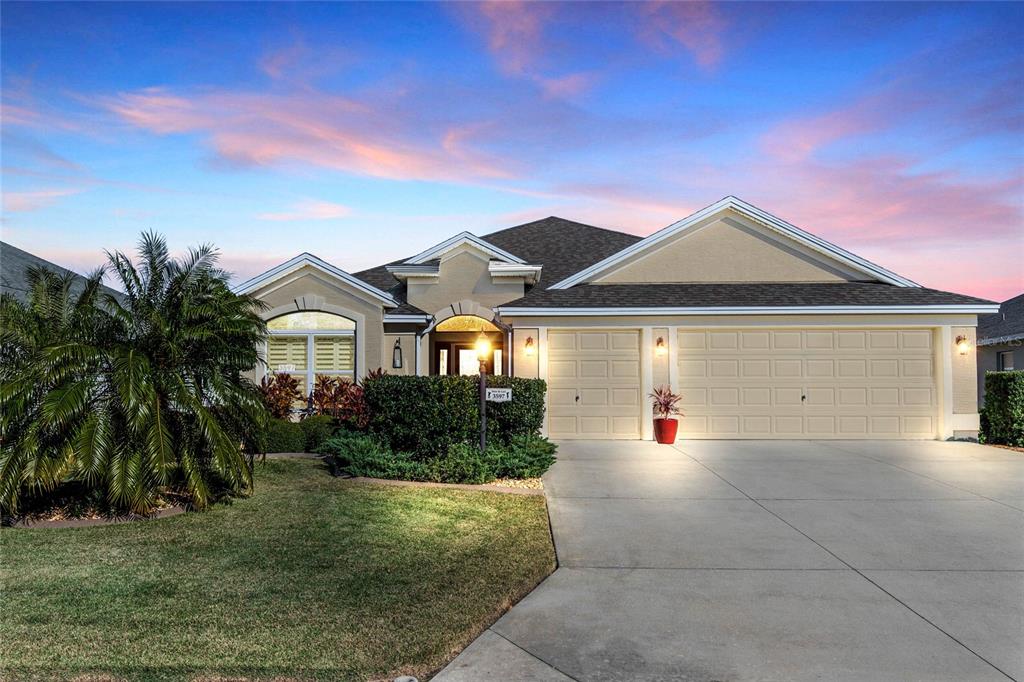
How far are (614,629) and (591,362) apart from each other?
418 inches

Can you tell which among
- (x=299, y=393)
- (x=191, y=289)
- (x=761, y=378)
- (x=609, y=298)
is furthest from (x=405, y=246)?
(x=191, y=289)

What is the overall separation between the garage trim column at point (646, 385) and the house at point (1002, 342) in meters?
14.2

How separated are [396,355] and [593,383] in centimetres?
519

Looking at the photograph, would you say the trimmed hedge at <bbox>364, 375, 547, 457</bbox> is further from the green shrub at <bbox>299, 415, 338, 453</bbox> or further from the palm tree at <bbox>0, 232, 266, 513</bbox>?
the palm tree at <bbox>0, 232, 266, 513</bbox>

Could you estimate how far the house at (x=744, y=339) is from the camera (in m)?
14.3

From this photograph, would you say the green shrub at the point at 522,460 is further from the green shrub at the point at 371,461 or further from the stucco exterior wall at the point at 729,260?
the stucco exterior wall at the point at 729,260

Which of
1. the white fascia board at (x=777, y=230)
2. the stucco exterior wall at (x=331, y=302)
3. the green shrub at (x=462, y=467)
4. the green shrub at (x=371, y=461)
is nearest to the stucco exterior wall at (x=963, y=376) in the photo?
the white fascia board at (x=777, y=230)

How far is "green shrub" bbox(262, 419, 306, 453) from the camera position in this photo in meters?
12.0

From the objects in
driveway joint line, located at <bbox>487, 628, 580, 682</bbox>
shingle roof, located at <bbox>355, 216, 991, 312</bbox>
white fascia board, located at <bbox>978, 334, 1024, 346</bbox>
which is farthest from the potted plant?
white fascia board, located at <bbox>978, 334, 1024, 346</bbox>

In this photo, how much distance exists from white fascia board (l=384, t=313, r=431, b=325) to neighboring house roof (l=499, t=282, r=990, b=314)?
2.64 meters

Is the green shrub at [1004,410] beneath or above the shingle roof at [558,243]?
beneath

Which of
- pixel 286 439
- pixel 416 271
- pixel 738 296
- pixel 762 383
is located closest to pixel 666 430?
pixel 762 383

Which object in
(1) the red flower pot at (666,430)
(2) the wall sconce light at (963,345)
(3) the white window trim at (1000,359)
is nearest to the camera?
(1) the red flower pot at (666,430)

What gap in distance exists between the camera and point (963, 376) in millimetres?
14180
